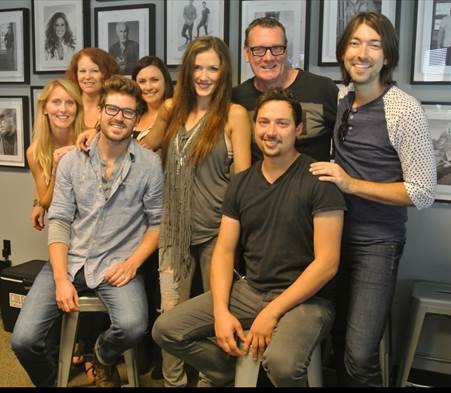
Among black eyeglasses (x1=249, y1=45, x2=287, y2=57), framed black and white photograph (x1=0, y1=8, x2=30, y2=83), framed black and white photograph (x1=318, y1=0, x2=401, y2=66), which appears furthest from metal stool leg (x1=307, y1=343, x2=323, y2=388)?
framed black and white photograph (x1=0, y1=8, x2=30, y2=83)

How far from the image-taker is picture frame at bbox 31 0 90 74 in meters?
2.97

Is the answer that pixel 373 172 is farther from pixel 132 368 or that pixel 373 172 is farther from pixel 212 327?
pixel 132 368

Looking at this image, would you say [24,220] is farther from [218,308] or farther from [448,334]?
[448,334]

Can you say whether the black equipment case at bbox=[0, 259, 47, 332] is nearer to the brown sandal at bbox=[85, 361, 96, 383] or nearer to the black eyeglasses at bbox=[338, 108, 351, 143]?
the brown sandal at bbox=[85, 361, 96, 383]

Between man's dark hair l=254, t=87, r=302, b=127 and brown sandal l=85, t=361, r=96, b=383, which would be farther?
brown sandal l=85, t=361, r=96, b=383

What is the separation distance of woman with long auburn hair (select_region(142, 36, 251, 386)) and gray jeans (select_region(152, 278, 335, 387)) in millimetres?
203

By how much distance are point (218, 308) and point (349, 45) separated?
105 cm

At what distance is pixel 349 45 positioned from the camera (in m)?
1.78

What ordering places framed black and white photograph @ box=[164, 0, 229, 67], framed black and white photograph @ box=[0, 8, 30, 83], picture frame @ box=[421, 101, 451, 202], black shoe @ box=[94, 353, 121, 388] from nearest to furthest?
black shoe @ box=[94, 353, 121, 388], picture frame @ box=[421, 101, 451, 202], framed black and white photograph @ box=[164, 0, 229, 67], framed black and white photograph @ box=[0, 8, 30, 83]

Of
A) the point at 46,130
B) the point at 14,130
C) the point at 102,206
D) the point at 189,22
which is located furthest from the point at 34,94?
the point at 102,206

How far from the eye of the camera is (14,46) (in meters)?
3.18

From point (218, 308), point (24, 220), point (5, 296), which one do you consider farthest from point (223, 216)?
point (24, 220)

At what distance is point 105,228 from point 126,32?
1323 mm

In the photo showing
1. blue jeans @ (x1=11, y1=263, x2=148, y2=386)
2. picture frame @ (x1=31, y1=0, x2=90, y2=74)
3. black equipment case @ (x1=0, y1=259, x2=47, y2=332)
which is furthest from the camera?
picture frame @ (x1=31, y1=0, x2=90, y2=74)
